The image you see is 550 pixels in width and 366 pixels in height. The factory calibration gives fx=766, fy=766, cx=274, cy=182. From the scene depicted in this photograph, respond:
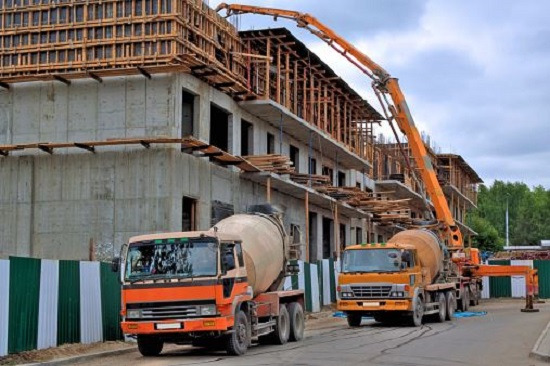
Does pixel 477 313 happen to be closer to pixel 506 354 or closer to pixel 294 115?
pixel 294 115

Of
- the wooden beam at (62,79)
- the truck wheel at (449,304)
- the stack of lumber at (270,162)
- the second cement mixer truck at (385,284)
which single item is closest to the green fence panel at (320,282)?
the stack of lumber at (270,162)

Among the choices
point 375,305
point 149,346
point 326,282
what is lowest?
point 149,346

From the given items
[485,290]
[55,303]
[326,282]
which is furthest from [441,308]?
[485,290]

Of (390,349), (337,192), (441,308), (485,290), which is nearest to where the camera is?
(390,349)

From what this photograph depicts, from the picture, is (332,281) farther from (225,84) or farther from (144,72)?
(144,72)

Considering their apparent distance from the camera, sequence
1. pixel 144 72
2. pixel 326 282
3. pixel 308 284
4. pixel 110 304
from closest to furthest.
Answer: pixel 110 304
pixel 144 72
pixel 308 284
pixel 326 282

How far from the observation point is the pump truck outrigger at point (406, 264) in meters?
23.3

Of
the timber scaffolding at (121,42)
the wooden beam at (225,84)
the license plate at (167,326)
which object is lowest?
the license plate at (167,326)

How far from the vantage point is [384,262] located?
23453mm

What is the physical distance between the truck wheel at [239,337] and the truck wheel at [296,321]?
306 centimetres

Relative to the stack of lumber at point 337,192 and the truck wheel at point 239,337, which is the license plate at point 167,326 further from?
the stack of lumber at point 337,192

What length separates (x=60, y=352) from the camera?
53.0 ft

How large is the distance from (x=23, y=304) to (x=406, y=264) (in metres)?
12.1

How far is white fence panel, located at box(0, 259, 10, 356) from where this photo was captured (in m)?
14.7
